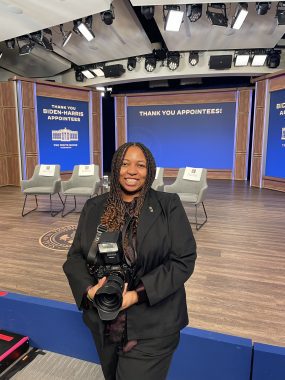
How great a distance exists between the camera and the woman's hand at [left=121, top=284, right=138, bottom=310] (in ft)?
3.35

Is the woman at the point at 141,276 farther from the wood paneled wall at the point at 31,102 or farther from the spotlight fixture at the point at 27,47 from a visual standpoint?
the wood paneled wall at the point at 31,102

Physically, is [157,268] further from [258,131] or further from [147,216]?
[258,131]

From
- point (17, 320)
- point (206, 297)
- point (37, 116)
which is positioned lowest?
point (206, 297)

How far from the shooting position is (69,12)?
17.6 feet

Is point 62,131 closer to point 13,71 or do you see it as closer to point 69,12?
point 13,71

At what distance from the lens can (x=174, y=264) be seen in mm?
1117

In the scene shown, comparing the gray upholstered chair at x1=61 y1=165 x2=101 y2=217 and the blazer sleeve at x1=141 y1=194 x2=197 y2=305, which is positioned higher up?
the blazer sleeve at x1=141 y1=194 x2=197 y2=305

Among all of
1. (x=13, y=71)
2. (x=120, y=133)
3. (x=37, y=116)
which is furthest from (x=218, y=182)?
(x=13, y=71)

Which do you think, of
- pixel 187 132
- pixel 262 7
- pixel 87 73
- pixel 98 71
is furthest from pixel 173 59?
pixel 262 7

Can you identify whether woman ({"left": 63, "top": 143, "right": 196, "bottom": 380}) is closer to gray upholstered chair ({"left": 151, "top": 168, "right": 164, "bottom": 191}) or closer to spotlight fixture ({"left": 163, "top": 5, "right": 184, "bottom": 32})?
gray upholstered chair ({"left": 151, "top": 168, "right": 164, "bottom": 191})

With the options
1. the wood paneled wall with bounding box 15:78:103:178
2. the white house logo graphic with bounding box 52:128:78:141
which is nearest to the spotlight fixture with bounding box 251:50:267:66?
the wood paneled wall with bounding box 15:78:103:178

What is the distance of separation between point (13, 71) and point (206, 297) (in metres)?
10.5

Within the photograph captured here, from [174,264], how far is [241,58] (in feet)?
27.2

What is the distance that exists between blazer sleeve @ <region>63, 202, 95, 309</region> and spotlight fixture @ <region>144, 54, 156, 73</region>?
27.2ft
